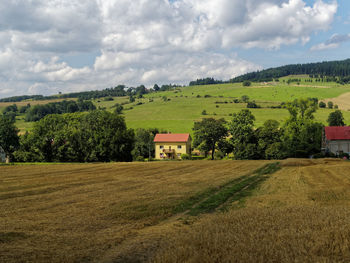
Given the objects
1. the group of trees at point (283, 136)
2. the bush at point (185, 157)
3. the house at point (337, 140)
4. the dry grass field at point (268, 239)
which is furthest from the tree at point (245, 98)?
→ the dry grass field at point (268, 239)

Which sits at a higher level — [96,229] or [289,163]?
[96,229]

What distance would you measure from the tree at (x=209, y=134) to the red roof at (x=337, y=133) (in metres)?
29.4

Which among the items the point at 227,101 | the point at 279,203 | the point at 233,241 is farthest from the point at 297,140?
the point at 227,101

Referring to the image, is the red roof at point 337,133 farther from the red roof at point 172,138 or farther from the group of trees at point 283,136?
the red roof at point 172,138

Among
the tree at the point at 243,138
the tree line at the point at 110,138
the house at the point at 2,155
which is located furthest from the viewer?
the house at the point at 2,155

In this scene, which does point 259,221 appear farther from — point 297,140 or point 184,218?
A: point 297,140

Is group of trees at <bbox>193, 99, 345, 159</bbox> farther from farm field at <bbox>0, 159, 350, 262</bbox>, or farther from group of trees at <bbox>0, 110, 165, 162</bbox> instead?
farm field at <bbox>0, 159, 350, 262</bbox>

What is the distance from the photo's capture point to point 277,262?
8930mm

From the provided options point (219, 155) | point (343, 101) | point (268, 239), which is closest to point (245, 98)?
point (343, 101)

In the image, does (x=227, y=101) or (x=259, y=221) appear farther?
(x=227, y=101)

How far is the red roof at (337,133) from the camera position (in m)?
82.6

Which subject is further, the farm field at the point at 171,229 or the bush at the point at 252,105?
the bush at the point at 252,105

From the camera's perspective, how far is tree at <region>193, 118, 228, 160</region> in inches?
3836

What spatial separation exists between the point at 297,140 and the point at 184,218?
7673 centimetres
